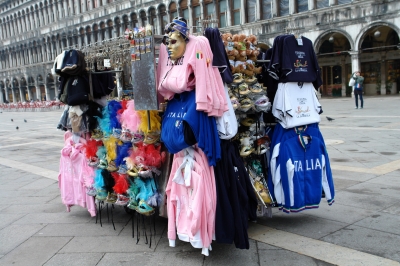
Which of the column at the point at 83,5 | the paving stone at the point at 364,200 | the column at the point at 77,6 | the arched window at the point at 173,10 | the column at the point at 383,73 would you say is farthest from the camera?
the column at the point at 77,6

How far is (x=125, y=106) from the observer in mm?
4258

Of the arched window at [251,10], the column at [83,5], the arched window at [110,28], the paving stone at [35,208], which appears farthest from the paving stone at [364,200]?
the column at [83,5]

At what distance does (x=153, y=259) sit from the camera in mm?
3477

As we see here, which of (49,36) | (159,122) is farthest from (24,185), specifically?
(49,36)

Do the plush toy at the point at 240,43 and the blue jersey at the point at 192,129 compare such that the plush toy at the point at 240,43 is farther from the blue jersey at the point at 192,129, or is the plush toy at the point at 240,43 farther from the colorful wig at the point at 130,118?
the colorful wig at the point at 130,118

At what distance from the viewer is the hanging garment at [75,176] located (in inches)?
187

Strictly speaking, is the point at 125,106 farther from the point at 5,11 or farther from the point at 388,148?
the point at 5,11

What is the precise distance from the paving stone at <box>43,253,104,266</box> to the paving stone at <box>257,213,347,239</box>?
5.94 feet

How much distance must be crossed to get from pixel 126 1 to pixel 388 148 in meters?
36.8

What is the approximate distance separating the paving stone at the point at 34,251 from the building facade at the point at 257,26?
18.3 ft

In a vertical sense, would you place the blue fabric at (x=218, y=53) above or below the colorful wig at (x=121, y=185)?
above

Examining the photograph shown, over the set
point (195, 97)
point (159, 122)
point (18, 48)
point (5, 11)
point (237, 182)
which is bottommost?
point (237, 182)

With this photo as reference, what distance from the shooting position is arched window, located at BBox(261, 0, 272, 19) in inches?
1120

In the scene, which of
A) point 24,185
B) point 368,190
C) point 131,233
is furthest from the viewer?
point 24,185
